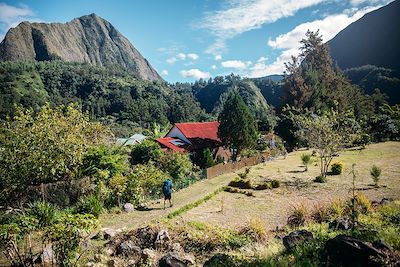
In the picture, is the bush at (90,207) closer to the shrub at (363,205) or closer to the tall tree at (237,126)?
the shrub at (363,205)

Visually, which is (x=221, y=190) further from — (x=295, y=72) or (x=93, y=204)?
(x=295, y=72)

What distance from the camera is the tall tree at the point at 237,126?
131ft

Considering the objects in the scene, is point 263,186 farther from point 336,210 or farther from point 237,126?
point 237,126

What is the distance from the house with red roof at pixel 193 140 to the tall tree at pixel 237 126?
4.56 meters

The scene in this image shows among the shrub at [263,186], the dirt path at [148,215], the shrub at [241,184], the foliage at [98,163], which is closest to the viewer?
the dirt path at [148,215]

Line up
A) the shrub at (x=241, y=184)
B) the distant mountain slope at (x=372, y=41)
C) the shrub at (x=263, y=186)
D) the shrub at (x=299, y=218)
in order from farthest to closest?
the distant mountain slope at (x=372, y=41) → the shrub at (x=241, y=184) → the shrub at (x=263, y=186) → the shrub at (x=299, y=218)

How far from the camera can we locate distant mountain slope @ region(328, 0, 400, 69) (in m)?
147

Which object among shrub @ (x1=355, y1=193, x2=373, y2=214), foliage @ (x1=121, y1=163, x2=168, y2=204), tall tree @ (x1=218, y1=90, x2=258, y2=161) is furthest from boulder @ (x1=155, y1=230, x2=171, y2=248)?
tall tree @ (x1=218, y1=90, x2=258, y2=161)

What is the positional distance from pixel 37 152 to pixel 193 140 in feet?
98.6

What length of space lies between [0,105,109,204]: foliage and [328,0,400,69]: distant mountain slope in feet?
486

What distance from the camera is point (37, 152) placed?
1661 cm

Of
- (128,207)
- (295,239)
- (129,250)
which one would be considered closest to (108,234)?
(129,250)

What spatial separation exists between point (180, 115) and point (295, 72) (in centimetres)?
6720

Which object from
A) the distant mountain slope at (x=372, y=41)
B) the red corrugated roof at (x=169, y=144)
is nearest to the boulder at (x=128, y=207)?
the red corrugated roof at (x=169, y=144)
